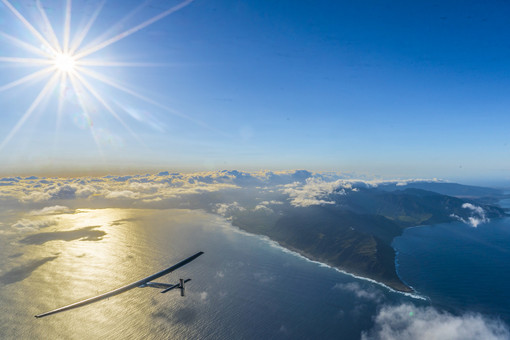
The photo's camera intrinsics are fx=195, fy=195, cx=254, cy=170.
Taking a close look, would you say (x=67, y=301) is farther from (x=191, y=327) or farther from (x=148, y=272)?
(x=191, y=327)

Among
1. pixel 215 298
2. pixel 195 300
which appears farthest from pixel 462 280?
pixel 195 300

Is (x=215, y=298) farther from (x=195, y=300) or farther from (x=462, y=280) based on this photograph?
(x=462, y=280)

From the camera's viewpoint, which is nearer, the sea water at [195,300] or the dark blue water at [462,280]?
the sea water at [195,300]

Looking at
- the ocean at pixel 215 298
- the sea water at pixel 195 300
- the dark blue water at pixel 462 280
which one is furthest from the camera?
the dark blue water at pixel 462 280

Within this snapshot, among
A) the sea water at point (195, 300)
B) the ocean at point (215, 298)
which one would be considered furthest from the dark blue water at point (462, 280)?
the sea water at point (195, 300)

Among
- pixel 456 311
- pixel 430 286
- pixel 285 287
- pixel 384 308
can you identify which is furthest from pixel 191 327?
pixel 430 286

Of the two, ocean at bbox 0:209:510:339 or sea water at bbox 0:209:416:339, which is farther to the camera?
ocean at bbox 0:209:510:339

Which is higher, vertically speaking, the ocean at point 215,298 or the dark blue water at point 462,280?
the ocean at point 215,298

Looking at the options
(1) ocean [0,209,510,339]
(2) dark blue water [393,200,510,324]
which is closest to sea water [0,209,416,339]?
(1) ocean [0,209,510,339]

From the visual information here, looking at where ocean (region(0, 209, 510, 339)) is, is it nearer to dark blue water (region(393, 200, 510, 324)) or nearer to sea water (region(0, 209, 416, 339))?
sea water (region(0, 209, 416, 339))

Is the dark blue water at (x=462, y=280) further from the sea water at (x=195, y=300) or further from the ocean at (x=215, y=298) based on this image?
the sea water at (x=195, y=300)

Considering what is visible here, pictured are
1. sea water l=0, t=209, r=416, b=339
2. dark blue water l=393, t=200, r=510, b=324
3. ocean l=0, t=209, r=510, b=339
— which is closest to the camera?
sea water l=0, t=209, r=416, b=339

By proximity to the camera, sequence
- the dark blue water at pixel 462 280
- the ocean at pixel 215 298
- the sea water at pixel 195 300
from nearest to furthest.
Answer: the sea water at pixel 195 300, the ocean at pixel 215 298, the dark blue water at pixel 462 280
